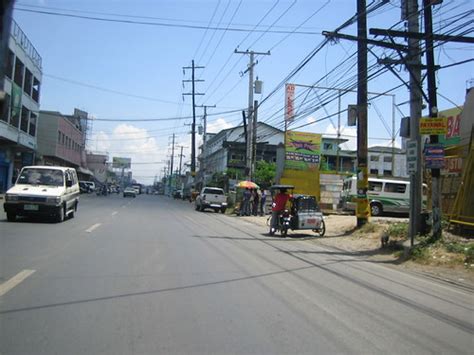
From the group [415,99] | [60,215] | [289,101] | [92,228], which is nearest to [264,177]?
[289,101]

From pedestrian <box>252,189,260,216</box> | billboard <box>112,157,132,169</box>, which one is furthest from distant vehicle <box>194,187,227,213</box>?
billboard <box>112,157,132,169</box>

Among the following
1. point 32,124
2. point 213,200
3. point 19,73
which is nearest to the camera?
point 213,200

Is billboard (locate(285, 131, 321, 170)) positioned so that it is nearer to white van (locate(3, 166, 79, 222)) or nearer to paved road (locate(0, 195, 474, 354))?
white van (locate(3, 166, 79, 222))

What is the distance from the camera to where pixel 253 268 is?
34.7ft

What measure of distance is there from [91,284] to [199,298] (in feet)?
6.10

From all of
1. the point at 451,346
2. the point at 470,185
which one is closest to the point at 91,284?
the point at 451,346

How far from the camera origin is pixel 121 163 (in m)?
149

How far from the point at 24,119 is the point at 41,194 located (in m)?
31.1

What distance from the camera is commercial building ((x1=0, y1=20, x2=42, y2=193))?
38.7 metres

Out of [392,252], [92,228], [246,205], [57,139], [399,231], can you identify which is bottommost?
[392,252]

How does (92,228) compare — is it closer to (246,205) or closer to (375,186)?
(246,205)

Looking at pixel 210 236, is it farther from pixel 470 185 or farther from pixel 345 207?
pixel 345 207

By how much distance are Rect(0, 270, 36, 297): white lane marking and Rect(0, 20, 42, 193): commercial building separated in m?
30.7

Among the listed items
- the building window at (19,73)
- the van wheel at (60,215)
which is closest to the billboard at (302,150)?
the van wheel at (60,215)
